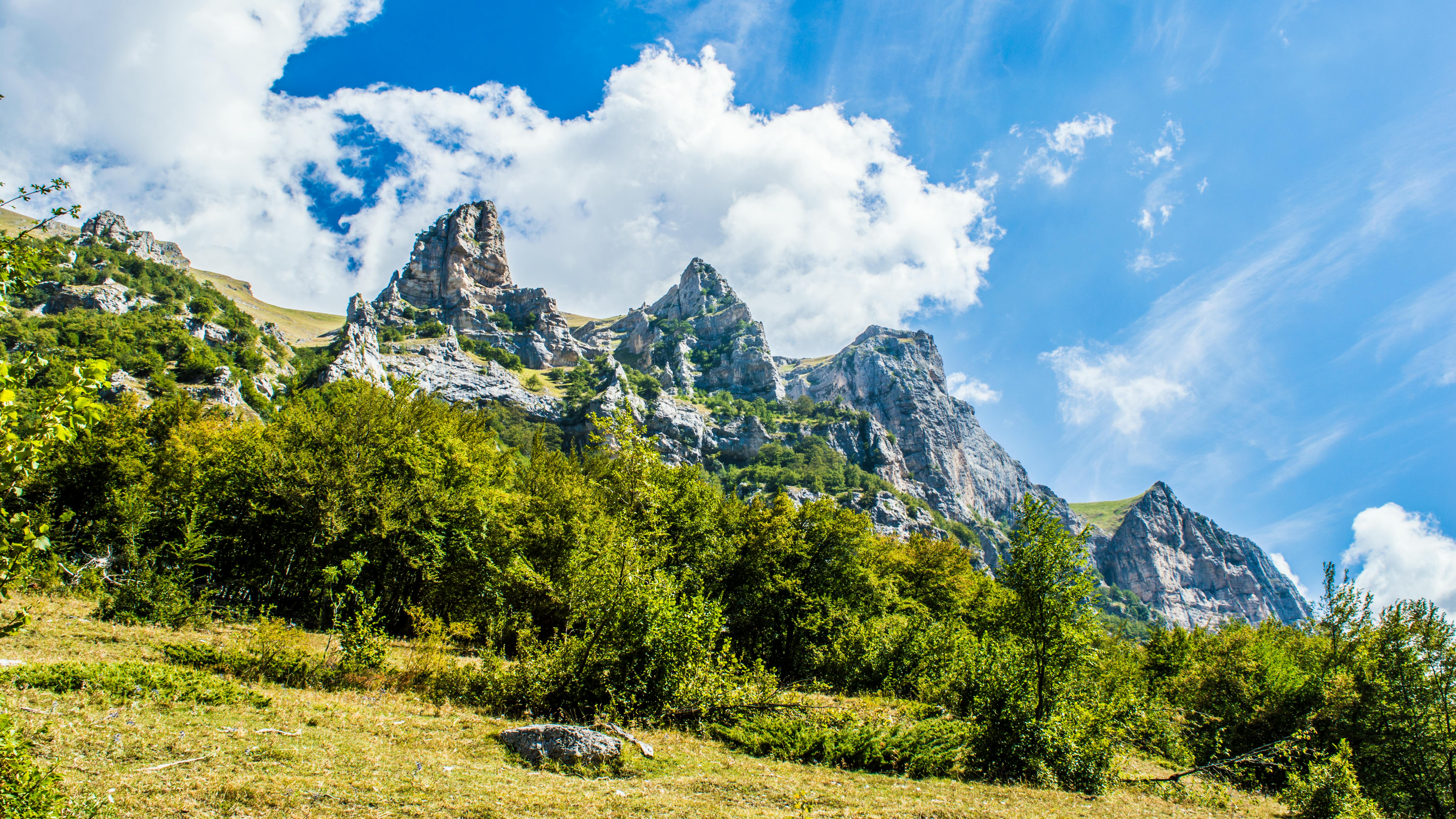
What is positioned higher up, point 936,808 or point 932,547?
point 932,547

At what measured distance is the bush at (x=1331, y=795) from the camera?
1606 cm

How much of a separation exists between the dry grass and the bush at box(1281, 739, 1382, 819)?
17.8 ft

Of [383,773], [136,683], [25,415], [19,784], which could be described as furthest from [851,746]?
[25,415]

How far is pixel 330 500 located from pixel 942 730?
23.5 m

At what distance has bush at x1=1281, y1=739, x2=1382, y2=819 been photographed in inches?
632

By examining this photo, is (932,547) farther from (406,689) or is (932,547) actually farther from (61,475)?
(61,475)

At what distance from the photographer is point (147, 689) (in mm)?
10461

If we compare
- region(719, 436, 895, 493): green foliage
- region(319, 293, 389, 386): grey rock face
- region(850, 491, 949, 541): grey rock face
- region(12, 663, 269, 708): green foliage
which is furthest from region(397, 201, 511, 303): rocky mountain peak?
region(12, 663, 269, 708): green foliage

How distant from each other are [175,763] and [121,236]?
177512 mm

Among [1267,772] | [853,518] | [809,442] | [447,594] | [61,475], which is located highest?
[809,442]

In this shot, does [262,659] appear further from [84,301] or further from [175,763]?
[84,301]

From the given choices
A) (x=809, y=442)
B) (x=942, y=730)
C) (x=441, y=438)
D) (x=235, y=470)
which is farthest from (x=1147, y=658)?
(x=809, y=442)

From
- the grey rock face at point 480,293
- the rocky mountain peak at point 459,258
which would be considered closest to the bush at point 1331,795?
the grey rock face at point 480,293

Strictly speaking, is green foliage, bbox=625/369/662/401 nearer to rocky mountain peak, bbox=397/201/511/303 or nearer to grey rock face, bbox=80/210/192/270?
rocky mountain peak, bbox=397/201/511/303
